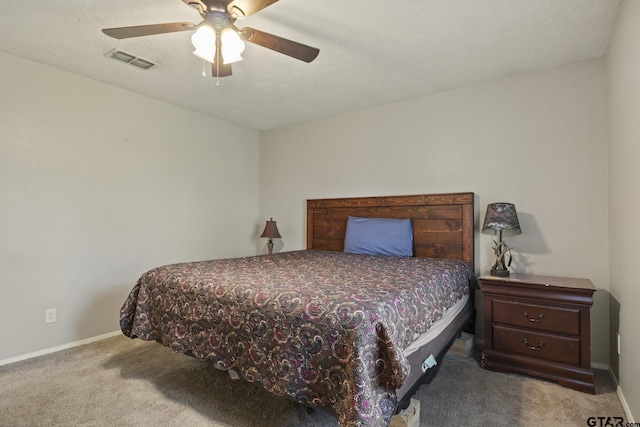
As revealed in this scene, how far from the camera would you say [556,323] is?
222 cm

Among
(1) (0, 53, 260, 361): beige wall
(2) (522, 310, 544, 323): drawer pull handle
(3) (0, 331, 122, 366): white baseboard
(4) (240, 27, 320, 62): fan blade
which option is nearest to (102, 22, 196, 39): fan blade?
(4) (240, 27, 320, 62): fan blade

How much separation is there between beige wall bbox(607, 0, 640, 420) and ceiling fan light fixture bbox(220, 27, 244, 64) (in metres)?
2.09

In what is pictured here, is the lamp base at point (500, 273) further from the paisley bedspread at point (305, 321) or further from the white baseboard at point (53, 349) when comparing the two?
the white baseboard at point (53, 349)

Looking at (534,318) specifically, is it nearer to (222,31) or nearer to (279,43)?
(279,43)

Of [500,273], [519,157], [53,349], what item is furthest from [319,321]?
[53,349]

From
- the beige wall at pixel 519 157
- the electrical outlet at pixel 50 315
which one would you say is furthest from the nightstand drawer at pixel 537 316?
the electrical outlet at pixel 50 315

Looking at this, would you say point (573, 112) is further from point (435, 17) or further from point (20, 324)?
point (20, 324)

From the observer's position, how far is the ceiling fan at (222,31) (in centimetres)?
169

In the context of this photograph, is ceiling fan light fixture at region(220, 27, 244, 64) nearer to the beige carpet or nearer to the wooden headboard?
the beige carpet

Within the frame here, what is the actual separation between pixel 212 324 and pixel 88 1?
82.8 inches

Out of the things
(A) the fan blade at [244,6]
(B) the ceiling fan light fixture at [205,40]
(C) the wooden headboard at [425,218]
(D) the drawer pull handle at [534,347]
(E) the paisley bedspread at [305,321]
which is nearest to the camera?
(E) the paisley bedspread at [305,321]

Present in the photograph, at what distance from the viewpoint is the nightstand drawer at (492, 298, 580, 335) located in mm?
2176

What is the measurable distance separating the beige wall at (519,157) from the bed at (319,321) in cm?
74

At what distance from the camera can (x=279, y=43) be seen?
1.88 m
